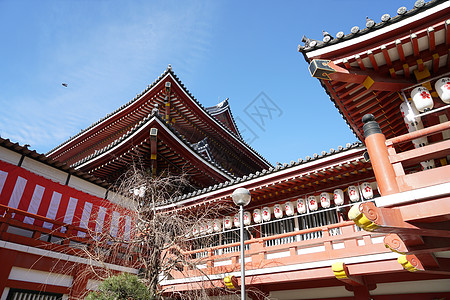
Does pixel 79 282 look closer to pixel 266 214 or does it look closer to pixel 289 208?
pixel 266 214

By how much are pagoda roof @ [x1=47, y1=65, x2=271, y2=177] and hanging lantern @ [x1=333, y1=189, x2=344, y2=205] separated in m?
8.66

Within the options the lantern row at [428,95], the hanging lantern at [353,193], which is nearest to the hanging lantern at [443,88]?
the lantern row at [428,95]

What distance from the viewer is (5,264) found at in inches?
312

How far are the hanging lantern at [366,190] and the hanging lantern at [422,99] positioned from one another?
2960mm

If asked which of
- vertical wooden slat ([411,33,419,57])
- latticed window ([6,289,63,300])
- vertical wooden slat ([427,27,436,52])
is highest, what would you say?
vertical wooden slat ([411,33,419,57])

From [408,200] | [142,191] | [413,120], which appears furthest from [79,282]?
[413,120]

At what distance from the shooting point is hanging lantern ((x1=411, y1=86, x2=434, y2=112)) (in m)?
5.73

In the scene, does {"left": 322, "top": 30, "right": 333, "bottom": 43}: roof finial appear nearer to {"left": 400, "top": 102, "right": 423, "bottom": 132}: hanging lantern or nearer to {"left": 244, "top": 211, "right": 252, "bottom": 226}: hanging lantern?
{"left": 400, "top": 102, "right": 423, "bottom": 132}: hanging lantern

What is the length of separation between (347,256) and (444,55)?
4.96 m

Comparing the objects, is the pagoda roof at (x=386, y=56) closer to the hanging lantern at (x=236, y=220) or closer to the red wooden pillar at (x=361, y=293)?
the red wooden pillar at (x=361, y=293)

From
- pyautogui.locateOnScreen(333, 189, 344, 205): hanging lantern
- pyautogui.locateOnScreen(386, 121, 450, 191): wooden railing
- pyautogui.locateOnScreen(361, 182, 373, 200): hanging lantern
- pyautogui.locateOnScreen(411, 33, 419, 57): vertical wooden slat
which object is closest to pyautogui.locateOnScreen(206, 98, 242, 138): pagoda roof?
pyautogui.locateOnScreen(333, 189, 344, 205): hanging lantern

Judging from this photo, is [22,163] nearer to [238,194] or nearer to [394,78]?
[238,194]

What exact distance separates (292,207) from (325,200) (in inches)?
43.1

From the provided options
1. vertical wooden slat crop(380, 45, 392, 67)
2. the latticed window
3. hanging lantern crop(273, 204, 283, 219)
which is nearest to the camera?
vertical wooden slat crop(380, 45, 392, 67)
